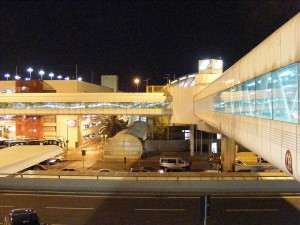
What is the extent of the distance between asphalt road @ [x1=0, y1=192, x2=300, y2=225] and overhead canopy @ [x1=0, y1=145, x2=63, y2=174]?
8.19 feet

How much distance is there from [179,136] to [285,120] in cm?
3723

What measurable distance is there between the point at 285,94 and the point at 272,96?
2.66 feet

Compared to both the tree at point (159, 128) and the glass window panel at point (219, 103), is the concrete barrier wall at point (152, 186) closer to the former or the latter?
the glass window panel at point (219, 103)

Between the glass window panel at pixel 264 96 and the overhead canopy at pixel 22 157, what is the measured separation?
13461mm

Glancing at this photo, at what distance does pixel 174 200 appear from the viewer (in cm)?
1420

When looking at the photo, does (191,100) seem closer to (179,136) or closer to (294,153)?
(179,136)

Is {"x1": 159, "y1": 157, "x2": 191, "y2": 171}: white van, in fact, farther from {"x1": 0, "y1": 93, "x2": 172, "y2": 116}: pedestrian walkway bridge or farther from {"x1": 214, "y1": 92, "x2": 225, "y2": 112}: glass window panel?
{"x1": 214, "y1": 92, "x2": 225, "y2": 112}: glass window panel

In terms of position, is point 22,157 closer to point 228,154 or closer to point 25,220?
point 25,220

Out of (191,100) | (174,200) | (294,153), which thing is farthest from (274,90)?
(191,100)

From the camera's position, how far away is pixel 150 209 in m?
13.2

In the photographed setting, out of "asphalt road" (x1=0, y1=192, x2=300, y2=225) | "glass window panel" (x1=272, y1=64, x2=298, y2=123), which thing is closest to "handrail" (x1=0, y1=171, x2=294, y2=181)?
"asphalt road" (x1=0, y1=192, x2=300, y2=225)

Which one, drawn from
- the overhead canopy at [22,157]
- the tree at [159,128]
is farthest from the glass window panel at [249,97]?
the tree at [159,128]

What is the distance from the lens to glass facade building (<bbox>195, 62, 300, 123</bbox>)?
5.42 metres

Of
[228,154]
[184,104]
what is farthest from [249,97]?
[184,104]
